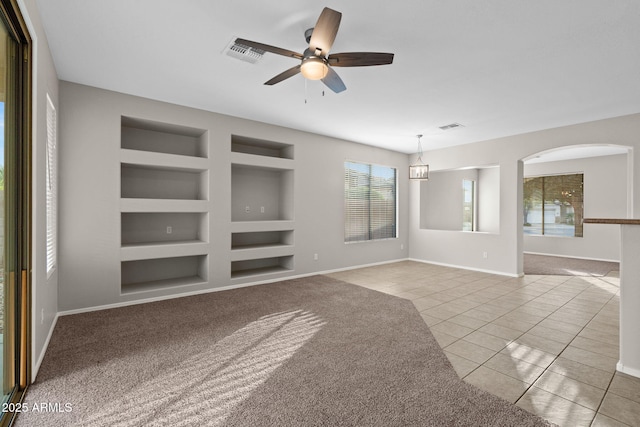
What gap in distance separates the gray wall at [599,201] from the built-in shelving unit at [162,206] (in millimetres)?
9408

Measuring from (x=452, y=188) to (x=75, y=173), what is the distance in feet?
28.9

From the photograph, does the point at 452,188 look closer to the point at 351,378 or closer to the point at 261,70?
the point at 261,70

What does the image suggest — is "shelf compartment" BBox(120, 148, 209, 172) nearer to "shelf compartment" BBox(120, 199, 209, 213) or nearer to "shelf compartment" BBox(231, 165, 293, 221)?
"shelf compartment" BBox(120, 199, 209, 213)

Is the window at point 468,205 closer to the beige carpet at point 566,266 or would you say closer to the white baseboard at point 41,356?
the beige carpet at point 566,266

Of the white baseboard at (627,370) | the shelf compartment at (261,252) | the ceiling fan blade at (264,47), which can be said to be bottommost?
the white baseboard at (627,370)

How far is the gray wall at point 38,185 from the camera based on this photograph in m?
2.31

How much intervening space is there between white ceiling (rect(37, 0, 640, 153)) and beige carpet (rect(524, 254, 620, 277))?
3235mm

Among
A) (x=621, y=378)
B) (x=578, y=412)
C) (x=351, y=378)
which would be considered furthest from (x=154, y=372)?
(x=621, y=378)

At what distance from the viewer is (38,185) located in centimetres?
248

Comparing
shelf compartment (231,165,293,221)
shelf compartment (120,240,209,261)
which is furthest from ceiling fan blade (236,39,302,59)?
shelf compartment (231,165,293,221)

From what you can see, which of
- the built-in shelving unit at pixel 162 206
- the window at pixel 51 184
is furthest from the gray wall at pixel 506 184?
the window at pixel 51 184

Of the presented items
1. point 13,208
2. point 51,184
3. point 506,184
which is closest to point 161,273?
point 51,184

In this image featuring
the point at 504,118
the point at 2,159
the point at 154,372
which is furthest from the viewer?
the point at 504,118

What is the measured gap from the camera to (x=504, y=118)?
5020 millimetres
